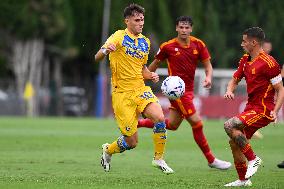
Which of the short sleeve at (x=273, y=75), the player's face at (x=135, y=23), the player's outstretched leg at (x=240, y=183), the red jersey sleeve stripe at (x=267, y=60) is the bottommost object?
the player's outstretched leg at (x=240, y=183)

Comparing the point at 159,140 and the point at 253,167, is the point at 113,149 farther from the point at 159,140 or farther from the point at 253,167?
→ the point at 253,167

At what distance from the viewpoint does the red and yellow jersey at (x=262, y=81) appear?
Result: 11789mm

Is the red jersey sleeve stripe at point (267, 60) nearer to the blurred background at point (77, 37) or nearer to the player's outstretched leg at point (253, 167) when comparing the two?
the player's outstretched leg at point (253, 167)

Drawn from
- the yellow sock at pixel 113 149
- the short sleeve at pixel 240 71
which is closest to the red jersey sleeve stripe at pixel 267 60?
the short sleeve at pixel 240 71

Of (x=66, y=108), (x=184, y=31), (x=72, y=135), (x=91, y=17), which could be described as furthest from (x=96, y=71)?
(x=184, y=31)

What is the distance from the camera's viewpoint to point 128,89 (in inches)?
528

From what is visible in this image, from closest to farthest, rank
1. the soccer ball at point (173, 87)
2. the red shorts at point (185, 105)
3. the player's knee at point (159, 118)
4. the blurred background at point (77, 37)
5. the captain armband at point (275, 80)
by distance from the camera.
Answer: the captain armband at point (275, 80), the player's knee at point (159, 118), the soccer ball at point (173, 87), the red shorts at point (185, 105), the blurred background at point (77, 37)

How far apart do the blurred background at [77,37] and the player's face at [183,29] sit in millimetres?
35071

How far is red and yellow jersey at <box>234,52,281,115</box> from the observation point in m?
11.8

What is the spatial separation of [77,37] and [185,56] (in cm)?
4467

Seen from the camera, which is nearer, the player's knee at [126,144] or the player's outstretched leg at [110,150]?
the player's knee at [126,144]

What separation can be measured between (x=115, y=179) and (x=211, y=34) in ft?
166

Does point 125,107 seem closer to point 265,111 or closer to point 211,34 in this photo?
point 265,111

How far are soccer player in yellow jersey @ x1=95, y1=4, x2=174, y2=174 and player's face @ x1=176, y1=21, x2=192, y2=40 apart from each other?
1.89 meters
